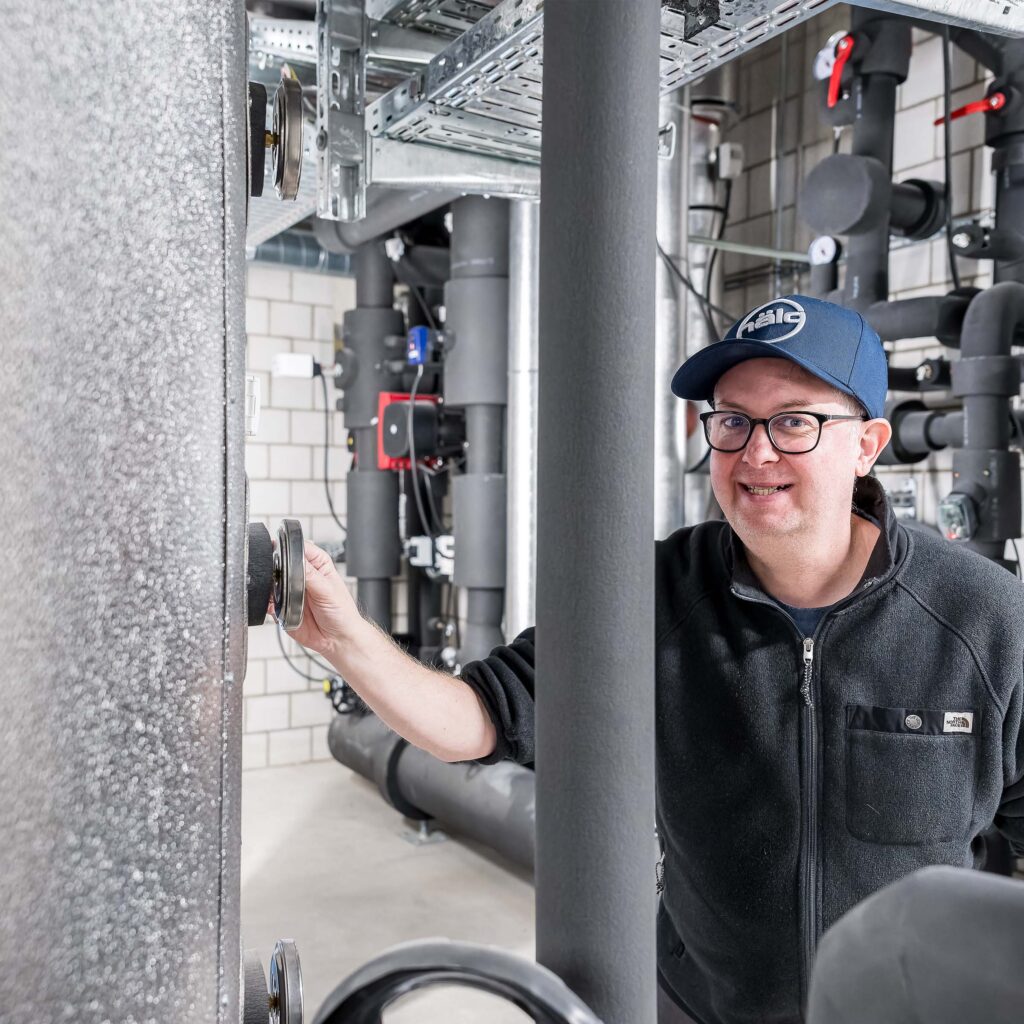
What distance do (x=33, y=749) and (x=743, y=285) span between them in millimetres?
4225

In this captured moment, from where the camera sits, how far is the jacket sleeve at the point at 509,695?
1.33 metres

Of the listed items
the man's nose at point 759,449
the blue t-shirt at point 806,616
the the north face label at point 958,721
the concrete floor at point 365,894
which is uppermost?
the man's nose at point 759,449

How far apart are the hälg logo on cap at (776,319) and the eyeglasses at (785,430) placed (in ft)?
0.34

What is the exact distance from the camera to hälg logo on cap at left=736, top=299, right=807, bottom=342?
4.30ft

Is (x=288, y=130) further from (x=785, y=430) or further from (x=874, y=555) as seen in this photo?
(x=874, y=555)

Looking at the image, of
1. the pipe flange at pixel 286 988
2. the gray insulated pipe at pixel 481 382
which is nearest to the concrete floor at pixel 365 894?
the gray insulated pipe at pixel 481 382

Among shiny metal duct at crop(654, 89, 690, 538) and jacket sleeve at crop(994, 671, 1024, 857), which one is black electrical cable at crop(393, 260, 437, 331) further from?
jacket sleeve at crop(994, 671, 1024, 857)

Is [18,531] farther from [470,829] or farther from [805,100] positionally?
[805,100]

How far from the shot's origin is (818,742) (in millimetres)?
1333

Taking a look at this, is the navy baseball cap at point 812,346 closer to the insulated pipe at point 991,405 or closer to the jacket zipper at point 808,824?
the jacket zipper at point 808,824

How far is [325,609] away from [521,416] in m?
2.50

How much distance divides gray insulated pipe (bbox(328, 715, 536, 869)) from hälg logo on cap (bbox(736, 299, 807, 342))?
81.0 inches

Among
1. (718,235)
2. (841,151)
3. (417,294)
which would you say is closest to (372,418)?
(417,294)

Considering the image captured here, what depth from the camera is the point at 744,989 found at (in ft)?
4.50
